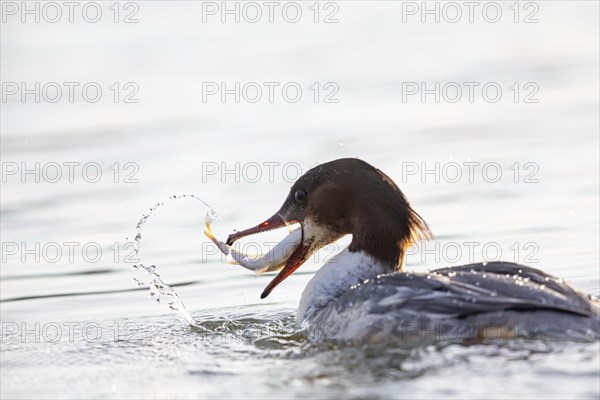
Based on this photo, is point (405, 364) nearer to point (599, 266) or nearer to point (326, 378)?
point (326, 378)

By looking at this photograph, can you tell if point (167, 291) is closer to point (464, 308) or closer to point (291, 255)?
point (291, 255)

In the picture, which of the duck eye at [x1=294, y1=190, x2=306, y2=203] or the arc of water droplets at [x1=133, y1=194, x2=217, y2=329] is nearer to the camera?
the duck eye at [x1=294, y1=190, x2=306, y2=203]

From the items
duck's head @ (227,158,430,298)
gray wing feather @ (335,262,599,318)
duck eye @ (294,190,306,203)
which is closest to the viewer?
gray wing feather @ (335,262,599,318)

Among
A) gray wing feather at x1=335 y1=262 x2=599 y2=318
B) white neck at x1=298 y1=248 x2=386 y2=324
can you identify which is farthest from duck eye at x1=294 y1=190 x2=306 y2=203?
gray wing feather at x1=335 y1=262 x2=599 y2=318

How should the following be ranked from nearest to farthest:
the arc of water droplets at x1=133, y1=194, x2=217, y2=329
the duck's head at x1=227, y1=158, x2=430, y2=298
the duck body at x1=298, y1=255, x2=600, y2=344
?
the duck body at x1=298, y1=255, x2=600, y2=344 < the duck's head at x1=227, y1=158, x2=430, y2=298 < the arc of water droplets at x1=133, y1=194, x2=217, y2=329

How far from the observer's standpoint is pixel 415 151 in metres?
13.9

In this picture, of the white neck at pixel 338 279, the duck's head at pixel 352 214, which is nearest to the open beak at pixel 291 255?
the duck's head at pixel 352 214

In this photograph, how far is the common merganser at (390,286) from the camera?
771 centimetres

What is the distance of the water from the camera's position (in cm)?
780

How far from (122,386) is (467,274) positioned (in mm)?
2251

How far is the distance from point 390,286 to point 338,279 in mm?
947

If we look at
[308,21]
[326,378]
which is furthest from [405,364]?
[308,21]

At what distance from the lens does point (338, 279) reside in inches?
357

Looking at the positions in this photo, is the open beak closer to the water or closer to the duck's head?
the duck's head
